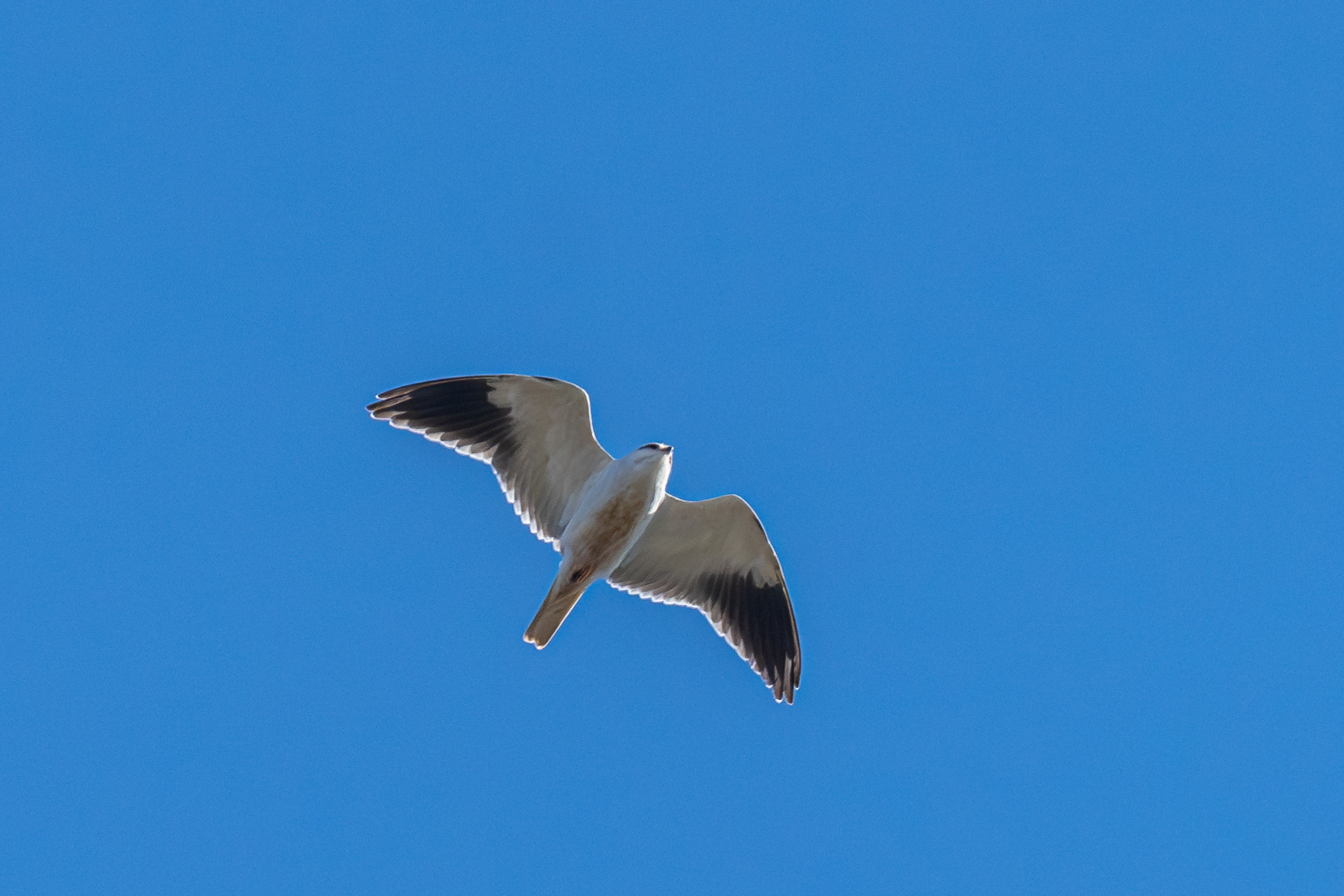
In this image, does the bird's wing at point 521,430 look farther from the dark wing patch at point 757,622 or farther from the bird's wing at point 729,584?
the dark wing patch at point 757,622

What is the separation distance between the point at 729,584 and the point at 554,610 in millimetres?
2131

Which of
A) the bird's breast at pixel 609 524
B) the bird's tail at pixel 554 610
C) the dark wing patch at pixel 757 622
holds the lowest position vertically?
the bird's tail at pixel 554 610

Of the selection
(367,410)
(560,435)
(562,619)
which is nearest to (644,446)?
(560,435)

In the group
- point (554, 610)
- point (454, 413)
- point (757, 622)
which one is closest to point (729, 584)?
point (757, 622)

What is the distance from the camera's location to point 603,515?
11.6 metres

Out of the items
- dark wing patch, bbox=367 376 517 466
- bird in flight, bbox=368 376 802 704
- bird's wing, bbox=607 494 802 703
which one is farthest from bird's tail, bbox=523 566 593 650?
dark wing patch, bbox=367 376 517 466

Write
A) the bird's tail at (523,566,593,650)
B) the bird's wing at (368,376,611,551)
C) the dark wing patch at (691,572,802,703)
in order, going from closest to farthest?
the bird's tail at (523,566,593,650) < the bird's wing at (368,376,611,551) < the dark wing patch at (691,572,802,703)

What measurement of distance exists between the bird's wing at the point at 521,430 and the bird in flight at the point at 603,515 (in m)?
0.01

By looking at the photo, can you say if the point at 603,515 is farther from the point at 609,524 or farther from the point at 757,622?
the point at 757,622

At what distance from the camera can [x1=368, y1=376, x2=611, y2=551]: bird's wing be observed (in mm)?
11922

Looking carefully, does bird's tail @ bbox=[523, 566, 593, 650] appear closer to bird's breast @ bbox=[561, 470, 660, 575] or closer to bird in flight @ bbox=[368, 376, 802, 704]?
bird in flight @ bbox=[368, 376, 802, 704]

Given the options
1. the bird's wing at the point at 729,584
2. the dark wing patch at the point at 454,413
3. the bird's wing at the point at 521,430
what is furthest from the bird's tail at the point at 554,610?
the dark wing patch at the point at 454,413

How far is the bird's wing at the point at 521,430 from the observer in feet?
39.1

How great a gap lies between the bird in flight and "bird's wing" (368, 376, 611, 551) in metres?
0.01
